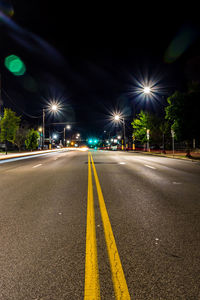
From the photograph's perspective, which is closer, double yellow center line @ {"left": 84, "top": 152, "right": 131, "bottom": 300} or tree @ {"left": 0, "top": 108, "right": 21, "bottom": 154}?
double yellow center line @ {"left": 84, "top": 152, "right": 131, "bottom": 300}

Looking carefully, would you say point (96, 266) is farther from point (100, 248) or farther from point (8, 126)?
point (8, 126)

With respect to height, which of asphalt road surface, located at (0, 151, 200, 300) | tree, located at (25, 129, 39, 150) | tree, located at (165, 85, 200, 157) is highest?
tree, located at (165, 85, 200, 157)

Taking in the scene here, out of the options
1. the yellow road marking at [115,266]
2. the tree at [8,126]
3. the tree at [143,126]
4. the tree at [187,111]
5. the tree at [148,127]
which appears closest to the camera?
the yellow road marking at [115,266]

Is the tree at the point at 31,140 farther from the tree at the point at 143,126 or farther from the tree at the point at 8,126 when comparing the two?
the tree at the point at 143,126

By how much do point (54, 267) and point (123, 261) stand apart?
3.05ft

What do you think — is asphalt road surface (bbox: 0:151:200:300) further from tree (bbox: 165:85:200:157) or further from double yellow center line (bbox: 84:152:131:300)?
tree (bbox: 165:85:200:157)

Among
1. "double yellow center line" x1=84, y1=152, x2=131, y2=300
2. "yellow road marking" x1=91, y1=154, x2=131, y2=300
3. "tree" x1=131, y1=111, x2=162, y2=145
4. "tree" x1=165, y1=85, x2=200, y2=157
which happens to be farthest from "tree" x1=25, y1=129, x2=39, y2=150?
"yellow road marking" x1=91, y1=154, x2=131, y2=300

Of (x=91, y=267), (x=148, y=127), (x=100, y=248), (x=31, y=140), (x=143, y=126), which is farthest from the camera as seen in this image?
(x=31, y=140)

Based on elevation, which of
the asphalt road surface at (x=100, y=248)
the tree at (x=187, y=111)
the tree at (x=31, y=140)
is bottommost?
the asphalt road surface at (x=100, y=248)

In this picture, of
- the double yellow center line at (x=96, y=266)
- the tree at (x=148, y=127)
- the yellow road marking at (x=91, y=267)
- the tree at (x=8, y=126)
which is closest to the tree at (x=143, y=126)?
the tree at (x=148, y=127)

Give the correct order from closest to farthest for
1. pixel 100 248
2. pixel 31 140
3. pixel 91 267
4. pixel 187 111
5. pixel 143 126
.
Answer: pixel 91 267 < pixel 100 248 < pixel 187 111 < pixel 143 126 < pixel 31 140

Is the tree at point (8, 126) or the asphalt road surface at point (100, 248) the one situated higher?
the tree at point (8, 126)

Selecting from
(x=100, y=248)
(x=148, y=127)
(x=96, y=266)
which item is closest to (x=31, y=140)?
(x=148, y=127)

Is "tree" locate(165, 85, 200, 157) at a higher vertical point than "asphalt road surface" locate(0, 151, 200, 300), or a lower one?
higher
